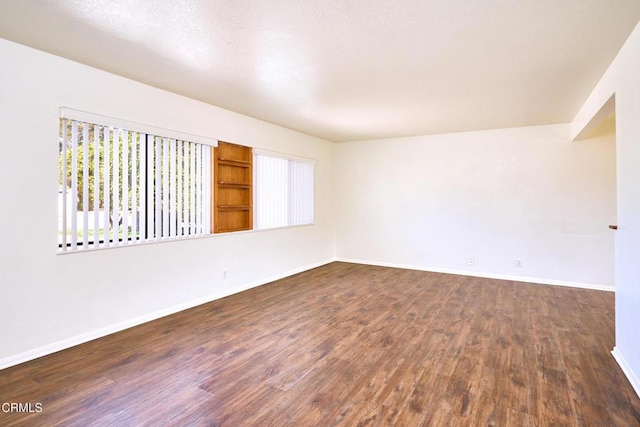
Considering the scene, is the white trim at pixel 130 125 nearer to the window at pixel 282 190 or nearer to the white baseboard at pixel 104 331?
the window at pixel 282 190

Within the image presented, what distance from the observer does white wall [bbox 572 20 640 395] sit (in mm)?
2166

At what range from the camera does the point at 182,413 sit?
76.9 inches

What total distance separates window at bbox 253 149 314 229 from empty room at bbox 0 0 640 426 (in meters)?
0.05

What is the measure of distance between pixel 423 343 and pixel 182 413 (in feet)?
6.61

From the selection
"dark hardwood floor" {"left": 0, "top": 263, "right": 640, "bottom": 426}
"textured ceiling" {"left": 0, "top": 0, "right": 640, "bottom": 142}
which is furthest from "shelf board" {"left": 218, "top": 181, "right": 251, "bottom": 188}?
"dark hardwood floor" {"left": 0, "top": 263, "right": 640, "bottom": 426}

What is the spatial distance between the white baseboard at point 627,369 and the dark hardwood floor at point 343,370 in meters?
0.04

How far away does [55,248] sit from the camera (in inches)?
110

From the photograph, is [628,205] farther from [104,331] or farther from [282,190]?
[104,331]

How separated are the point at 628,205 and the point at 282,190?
424 cm

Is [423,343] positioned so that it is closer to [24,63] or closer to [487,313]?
[487,313]

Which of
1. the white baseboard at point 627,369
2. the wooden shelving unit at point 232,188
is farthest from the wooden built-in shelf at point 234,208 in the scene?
the white baseboard at point 627,369

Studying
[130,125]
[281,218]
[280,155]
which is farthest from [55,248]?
[280,155]

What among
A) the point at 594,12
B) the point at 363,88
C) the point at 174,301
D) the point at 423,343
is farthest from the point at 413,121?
the point at 174,301

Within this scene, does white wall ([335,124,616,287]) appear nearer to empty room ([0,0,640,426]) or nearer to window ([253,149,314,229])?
empty room ([0,0,640,426])
